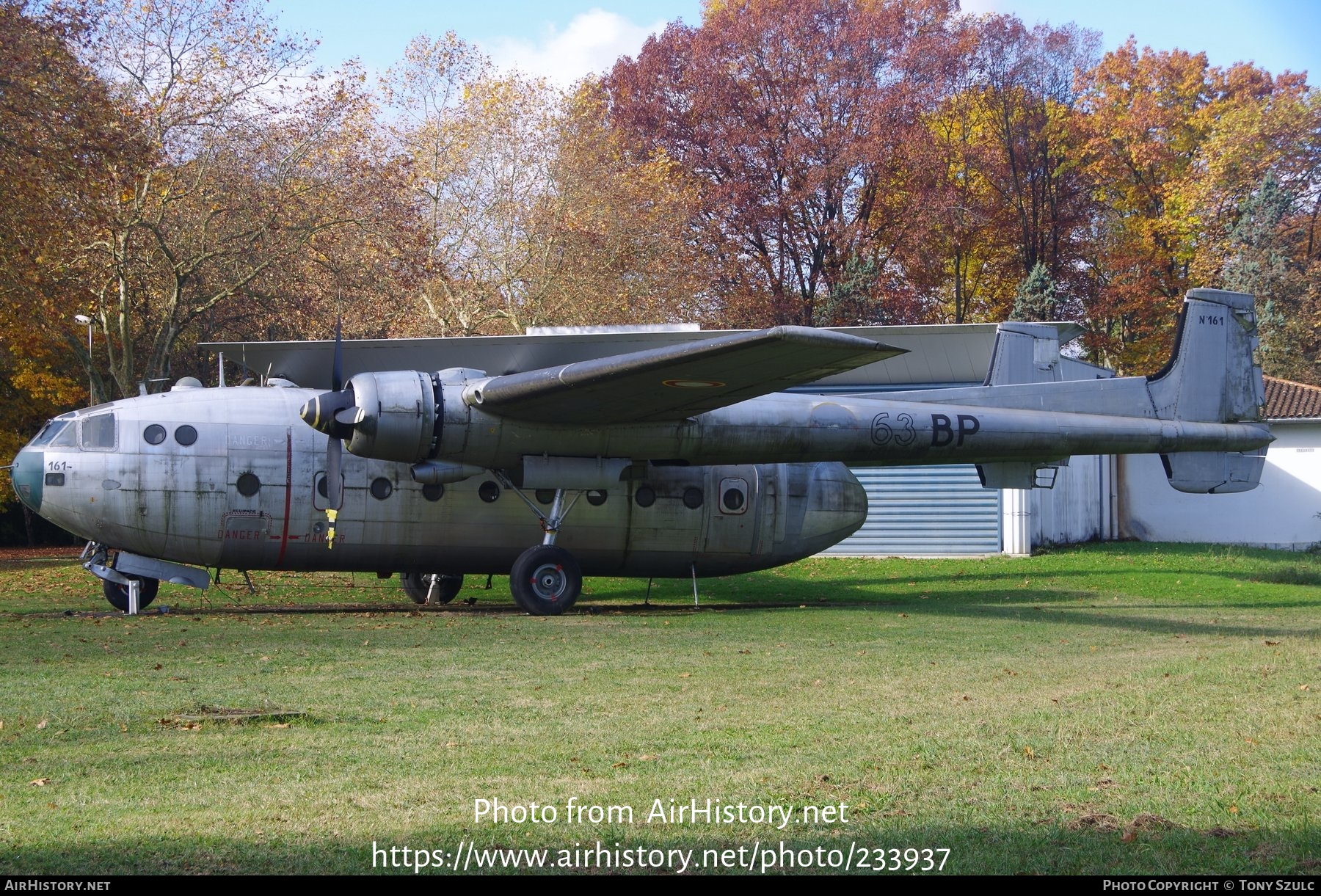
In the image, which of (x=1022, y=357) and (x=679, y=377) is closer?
(x=679, y=377)

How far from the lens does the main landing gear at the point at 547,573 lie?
1730 cm

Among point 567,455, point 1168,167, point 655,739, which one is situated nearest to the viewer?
point 655,739

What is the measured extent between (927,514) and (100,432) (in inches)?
781

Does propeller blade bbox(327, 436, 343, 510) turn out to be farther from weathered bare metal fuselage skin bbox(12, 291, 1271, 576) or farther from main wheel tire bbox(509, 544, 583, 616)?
main wheel tire bbox(509, 544, 583, 616)

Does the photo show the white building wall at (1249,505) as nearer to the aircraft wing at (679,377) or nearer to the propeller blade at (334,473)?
the aircraft wing at (679,377)

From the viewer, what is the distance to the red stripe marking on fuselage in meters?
17.0

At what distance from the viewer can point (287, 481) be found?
1706 centimetres

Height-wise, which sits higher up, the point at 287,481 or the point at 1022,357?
the point at 1022,357

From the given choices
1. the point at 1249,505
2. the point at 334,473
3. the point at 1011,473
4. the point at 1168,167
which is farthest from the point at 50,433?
the point at 1168,167

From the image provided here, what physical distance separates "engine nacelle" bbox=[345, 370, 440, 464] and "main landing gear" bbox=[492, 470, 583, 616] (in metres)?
1.73

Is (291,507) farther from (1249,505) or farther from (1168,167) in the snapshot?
(1168,167)

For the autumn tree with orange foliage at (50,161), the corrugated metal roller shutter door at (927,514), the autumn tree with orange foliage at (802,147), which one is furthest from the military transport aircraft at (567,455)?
the autumn tree with orange foliage at (802,147)

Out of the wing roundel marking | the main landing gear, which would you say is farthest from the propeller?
the wing roundel marking

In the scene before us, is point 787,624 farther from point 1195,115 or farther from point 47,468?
point 1195,115
